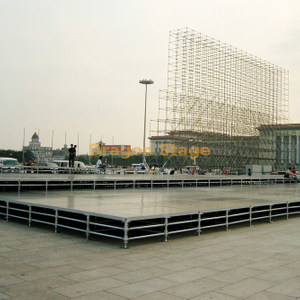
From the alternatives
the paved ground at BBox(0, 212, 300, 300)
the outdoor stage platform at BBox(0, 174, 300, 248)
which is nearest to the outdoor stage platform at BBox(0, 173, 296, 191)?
the outdoor stage platform at BBox(0, 174, 300, 248)

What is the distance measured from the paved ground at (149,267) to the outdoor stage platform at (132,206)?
2.01 feet

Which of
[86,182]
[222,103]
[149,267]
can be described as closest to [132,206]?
[149,267]

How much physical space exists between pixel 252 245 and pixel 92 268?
416 centimetres

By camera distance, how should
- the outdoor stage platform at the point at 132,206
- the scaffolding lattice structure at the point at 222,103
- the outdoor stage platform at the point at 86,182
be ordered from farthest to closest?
the scaffolding lattice structure at the point at 222,103, the outdoor stage platform at the point at 86,182, the outdoor stage platform at the point at 132,206

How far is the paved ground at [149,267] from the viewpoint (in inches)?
220

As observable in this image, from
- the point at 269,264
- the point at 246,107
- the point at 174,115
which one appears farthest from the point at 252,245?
the point at 246,107

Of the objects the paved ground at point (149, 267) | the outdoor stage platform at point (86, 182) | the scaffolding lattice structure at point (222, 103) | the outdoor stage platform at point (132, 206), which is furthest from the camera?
the scaffolding lattice structure at point (222, 103)

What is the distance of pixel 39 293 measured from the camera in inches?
215

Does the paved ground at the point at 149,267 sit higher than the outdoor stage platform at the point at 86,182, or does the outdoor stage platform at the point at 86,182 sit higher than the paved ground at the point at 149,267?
the outdoor stage platform at the point at 86,182

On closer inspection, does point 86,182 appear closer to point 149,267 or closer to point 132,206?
point 132,206

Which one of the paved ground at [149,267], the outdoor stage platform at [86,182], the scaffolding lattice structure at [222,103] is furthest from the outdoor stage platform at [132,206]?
the scaffolding lattice structure at [222,103]

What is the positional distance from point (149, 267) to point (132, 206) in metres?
3.90

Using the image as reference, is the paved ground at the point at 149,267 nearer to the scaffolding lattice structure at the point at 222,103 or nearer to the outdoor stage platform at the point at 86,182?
the outdoor stage platform at the point at 86,182

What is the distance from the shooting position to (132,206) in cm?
1075
